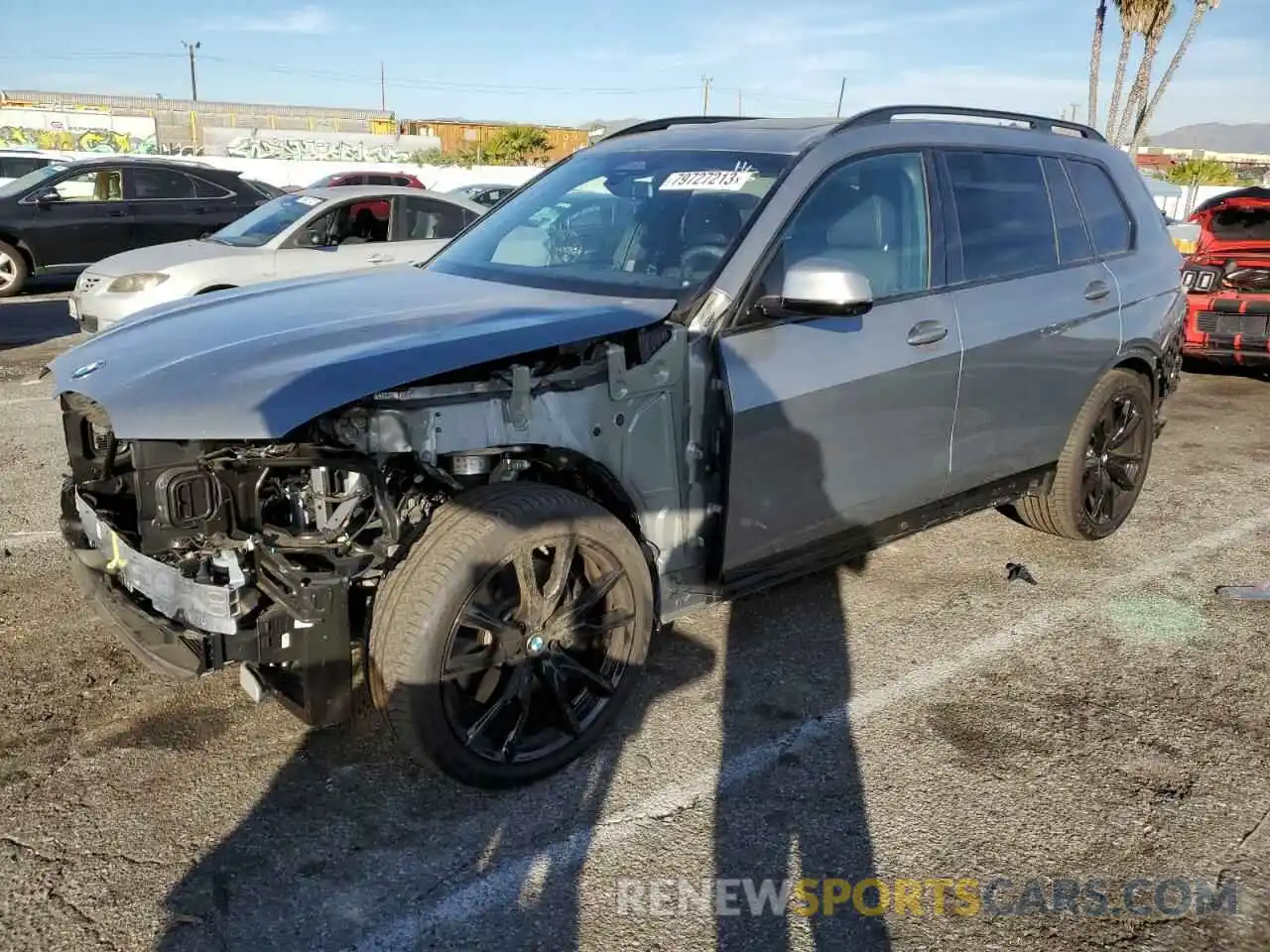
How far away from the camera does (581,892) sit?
2.63m

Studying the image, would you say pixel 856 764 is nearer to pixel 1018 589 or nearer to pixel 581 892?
pixel 581 892

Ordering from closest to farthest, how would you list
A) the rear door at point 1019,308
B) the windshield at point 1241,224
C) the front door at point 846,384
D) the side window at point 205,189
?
the front door at point 846,384, the rear door at point 1019,308, the windshield at point 1241,224, the side window at point 205,189

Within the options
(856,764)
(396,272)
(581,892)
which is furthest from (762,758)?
(396,272)

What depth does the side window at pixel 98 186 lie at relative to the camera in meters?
13.3

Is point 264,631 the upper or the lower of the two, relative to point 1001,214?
lower

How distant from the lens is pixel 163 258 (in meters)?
8.95

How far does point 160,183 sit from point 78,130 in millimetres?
29724

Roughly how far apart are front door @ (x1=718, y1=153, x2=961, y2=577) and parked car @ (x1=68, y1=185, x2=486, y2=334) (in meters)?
5.24

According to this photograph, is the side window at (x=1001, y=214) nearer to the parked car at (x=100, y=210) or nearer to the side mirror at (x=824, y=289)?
the side mirror at (x=824, y=289)

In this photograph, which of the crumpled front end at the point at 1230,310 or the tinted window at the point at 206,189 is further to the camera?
the tinted window at the point at 206,189

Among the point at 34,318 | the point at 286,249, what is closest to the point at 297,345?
the point at 286,249

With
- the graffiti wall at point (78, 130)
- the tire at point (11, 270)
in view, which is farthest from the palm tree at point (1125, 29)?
the graffiti wall at point (78, 130)

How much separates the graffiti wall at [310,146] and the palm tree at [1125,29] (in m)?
26.2

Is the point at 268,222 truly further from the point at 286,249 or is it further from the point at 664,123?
the point at 664,123
